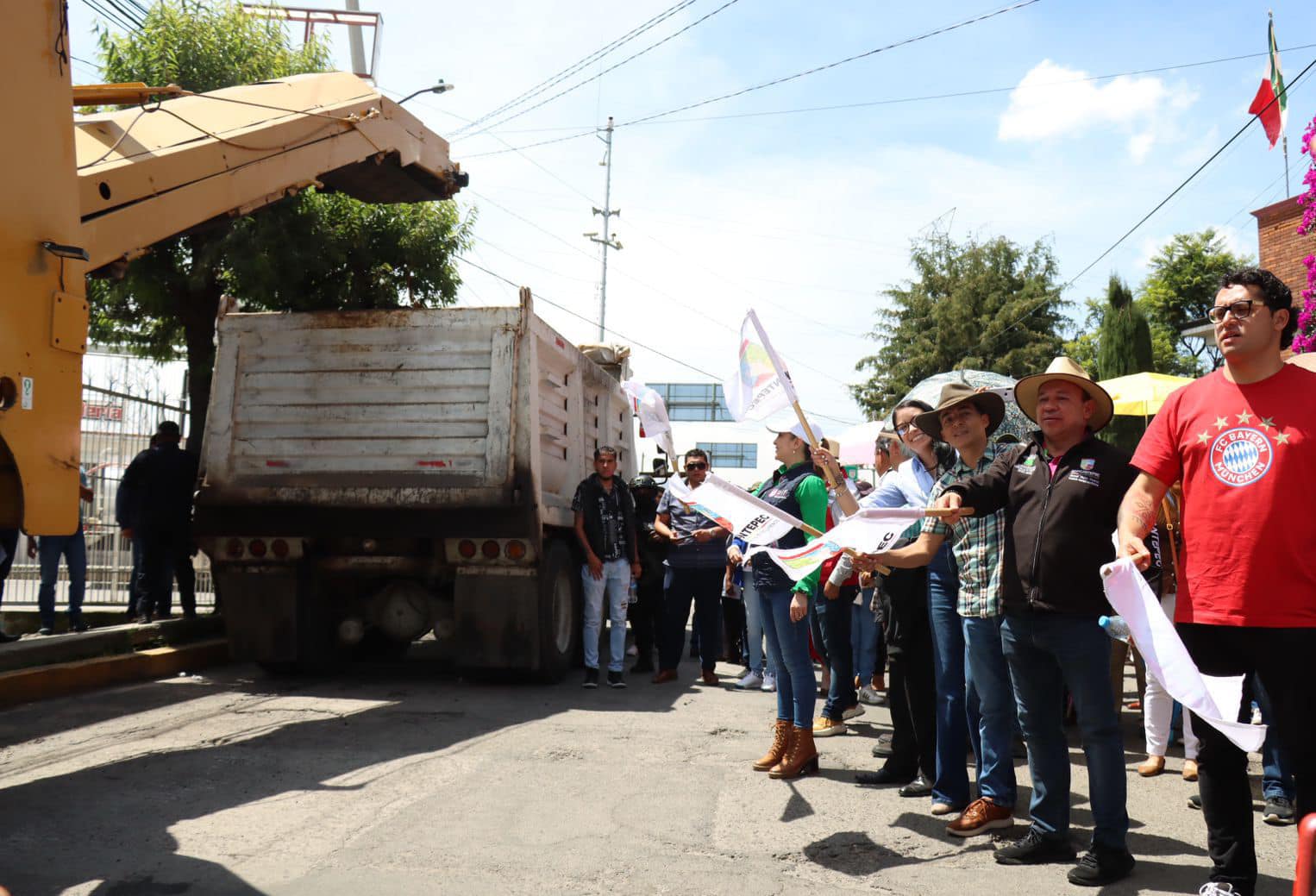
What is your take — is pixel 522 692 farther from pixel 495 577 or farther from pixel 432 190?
pixel 432 190

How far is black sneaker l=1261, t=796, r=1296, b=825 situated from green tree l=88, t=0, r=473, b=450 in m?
9.30

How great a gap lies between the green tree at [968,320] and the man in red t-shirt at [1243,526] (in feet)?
108

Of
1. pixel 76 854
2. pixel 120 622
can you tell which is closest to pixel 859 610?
pixel 76 854

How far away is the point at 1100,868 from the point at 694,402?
62814 millimetres

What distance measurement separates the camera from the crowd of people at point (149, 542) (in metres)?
→ 10.4

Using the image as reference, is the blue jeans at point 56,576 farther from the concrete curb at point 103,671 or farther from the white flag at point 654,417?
the white flag at point 654,417

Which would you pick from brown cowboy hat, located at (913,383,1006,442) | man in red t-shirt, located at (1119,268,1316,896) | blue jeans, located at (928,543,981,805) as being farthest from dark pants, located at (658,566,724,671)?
man in red t-shirt, located at (1119,268,1316,896)

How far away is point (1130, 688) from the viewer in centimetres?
983

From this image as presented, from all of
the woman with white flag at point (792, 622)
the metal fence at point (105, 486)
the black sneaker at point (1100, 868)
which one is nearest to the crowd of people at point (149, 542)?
the metal fence at point (105, 486)

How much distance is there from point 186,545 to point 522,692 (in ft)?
14.2

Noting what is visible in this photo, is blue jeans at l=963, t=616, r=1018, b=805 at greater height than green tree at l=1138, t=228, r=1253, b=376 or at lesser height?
lesser

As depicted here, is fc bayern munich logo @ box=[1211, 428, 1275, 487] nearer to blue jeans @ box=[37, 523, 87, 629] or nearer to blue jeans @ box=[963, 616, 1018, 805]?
blue jeans @ box=[963, 616, 1018, 805]

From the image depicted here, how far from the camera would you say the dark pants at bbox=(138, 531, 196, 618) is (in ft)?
35.4

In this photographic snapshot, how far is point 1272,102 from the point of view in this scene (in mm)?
13383
